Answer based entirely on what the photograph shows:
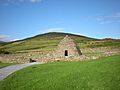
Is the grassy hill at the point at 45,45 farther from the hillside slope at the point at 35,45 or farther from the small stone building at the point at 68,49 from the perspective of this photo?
the small stone building at the point at 68,49

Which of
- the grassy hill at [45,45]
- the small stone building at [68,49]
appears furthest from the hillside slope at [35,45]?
the small stone building at [68,49]

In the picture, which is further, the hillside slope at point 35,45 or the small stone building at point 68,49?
the hillside slope at point 35,45

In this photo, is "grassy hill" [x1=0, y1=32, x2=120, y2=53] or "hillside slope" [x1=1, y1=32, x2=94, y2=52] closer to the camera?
"grassy hill" [x1=0, y1=32, x2=120, y2=53]

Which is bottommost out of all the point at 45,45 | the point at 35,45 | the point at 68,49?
the point at 68,49

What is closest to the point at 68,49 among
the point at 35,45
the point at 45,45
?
the point at 45,45

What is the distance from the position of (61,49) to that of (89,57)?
297 inches

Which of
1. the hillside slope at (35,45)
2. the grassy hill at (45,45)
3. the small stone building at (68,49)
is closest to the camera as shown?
the small stone building at (68,49)

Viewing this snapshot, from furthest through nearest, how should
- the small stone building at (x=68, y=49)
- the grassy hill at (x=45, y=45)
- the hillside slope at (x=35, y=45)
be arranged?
the hillside slope at (x=35, y=45) → the grassy hill at (x=45, y=45) → the small stone building at (x=68, y=49)

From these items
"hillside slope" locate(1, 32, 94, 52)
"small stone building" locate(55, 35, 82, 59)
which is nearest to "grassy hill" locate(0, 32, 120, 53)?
"hillside slope" locate(1, 32, 94, 52)

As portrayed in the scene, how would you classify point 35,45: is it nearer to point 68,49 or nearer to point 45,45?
point 45,45

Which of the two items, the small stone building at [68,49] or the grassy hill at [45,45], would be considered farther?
the grassy hill at [45,45]

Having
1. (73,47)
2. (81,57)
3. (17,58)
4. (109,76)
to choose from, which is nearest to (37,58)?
(17,58)

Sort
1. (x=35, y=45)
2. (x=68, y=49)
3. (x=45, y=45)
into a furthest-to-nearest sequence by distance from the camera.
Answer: (x=35, y=45)
(x=45, y=45)
(x=68, y=49)

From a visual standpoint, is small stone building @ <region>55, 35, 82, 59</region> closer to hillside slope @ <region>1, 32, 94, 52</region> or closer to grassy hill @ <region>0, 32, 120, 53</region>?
grassy hill @ <region>0, 32, 120, 53</region>
